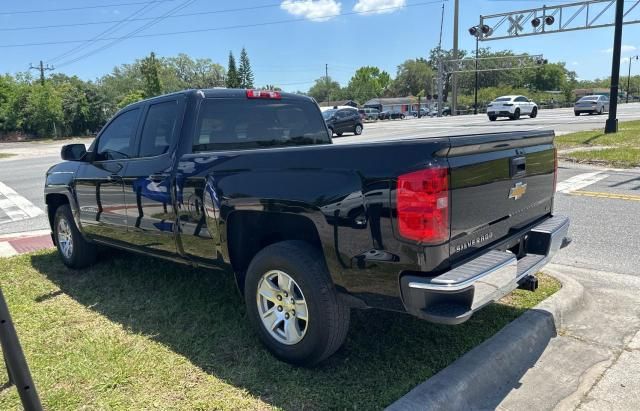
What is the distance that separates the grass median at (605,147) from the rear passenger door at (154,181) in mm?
11594

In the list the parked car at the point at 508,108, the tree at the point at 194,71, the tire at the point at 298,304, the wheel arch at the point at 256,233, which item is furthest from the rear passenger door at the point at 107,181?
the tree at the point at 194,71

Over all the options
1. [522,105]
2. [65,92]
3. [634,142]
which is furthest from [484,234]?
[65,92]

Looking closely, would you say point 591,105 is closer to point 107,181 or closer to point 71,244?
point 71,244

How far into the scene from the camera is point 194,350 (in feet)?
11.9

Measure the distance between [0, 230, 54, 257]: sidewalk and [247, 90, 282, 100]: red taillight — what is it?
4.20 m

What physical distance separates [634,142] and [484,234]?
1511cm

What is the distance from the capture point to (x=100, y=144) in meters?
5.15

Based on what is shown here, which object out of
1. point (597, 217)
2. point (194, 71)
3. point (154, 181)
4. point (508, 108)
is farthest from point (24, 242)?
point (194, 71)

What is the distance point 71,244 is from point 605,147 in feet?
48.4

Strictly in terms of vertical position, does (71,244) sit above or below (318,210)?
below

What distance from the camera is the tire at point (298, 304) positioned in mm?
3059

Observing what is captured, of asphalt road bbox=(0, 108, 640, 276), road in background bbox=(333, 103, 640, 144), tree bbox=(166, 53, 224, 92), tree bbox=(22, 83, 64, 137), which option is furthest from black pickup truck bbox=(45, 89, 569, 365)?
tree bbox=(166, 53, 224, 92)

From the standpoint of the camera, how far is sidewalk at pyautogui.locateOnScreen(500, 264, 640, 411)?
118 inches

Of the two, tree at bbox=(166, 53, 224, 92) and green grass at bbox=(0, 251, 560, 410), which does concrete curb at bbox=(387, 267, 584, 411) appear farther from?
tree at bbox=(166, 53, 224, 92)
